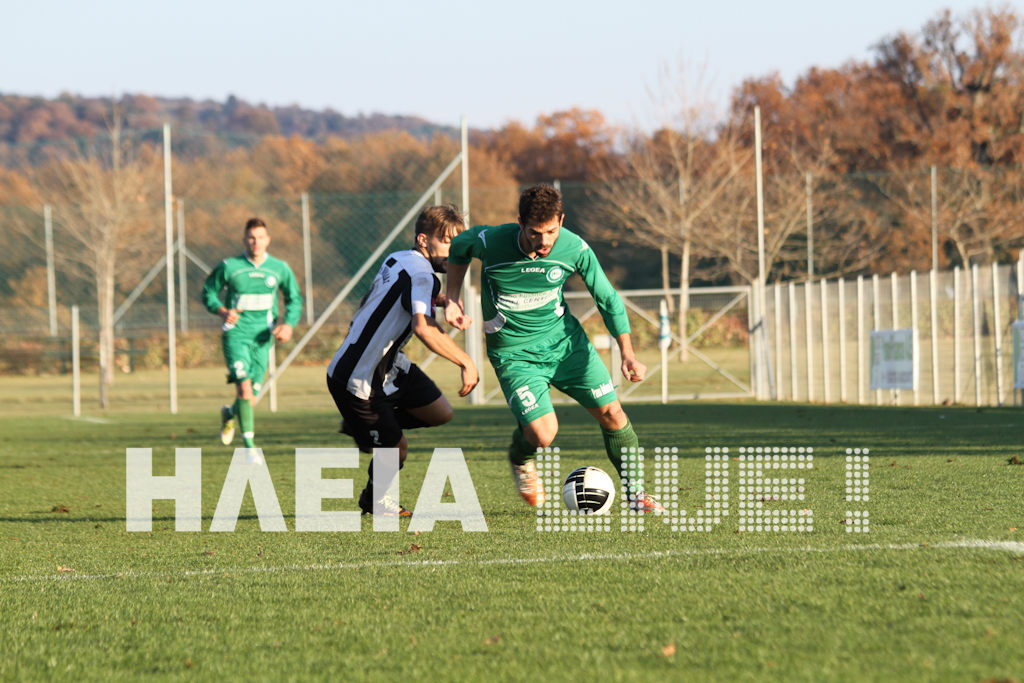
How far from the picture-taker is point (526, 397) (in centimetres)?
643

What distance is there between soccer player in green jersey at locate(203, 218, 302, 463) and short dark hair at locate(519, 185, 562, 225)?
5349mm

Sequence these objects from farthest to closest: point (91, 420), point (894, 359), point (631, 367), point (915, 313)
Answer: point (91, 420), point (894, 359), point (915, 313), point (631, 367)

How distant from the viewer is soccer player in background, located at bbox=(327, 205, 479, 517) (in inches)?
268

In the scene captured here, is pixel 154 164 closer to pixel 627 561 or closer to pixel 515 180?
pixel 515 180

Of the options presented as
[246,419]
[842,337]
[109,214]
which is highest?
[109,214]

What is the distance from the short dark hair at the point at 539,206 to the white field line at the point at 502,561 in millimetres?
1710

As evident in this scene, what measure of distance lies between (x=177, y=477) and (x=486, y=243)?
4.76 meters

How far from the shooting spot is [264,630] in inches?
161

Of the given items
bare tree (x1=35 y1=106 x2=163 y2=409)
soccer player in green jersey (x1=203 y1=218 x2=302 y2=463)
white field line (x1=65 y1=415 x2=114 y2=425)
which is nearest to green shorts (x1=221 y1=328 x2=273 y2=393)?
soccer player in green jersey (x1=203 y1=218 x2=302 y2=463)

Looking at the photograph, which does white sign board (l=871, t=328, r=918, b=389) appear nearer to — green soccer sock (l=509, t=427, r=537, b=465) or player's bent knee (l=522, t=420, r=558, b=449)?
green soccer sock (l=509, t=427, r=537, b=465)

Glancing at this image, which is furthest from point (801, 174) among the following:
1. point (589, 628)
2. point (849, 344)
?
point (589, 628)

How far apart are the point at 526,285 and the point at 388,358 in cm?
98

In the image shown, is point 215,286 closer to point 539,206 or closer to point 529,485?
point 529,485

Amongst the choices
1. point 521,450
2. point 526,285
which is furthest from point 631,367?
point 521,450
